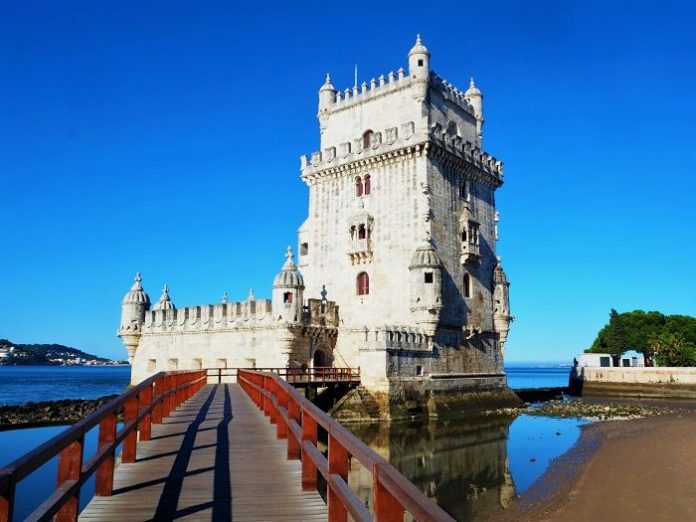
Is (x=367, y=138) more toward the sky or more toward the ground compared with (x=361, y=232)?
more toward the sky

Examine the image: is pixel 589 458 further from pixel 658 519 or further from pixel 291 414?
pixel 291 414

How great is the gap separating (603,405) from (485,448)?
21.7 metres

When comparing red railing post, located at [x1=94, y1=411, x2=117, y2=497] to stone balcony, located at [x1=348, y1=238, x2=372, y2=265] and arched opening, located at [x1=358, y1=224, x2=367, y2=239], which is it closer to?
stone balcony, located at [x1=348, y1=238, x2=372, y2=265]

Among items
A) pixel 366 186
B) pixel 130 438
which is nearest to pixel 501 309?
pixel 366 186

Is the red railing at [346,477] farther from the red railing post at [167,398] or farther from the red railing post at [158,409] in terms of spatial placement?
the red railing post at [167,398]

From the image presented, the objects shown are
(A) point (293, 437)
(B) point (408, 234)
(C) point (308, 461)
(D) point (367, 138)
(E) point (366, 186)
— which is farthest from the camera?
(D) point (367, 138)

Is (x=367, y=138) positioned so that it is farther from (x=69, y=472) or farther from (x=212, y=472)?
(x=69, y=472)

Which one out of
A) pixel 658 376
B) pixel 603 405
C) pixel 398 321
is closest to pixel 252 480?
pixel 398 321

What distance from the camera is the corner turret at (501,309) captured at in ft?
129

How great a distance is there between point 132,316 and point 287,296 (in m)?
15.3

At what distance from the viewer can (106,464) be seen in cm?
680

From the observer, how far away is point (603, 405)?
43.0m

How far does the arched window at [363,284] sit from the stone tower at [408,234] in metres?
0.06

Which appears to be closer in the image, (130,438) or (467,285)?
(130,438)
